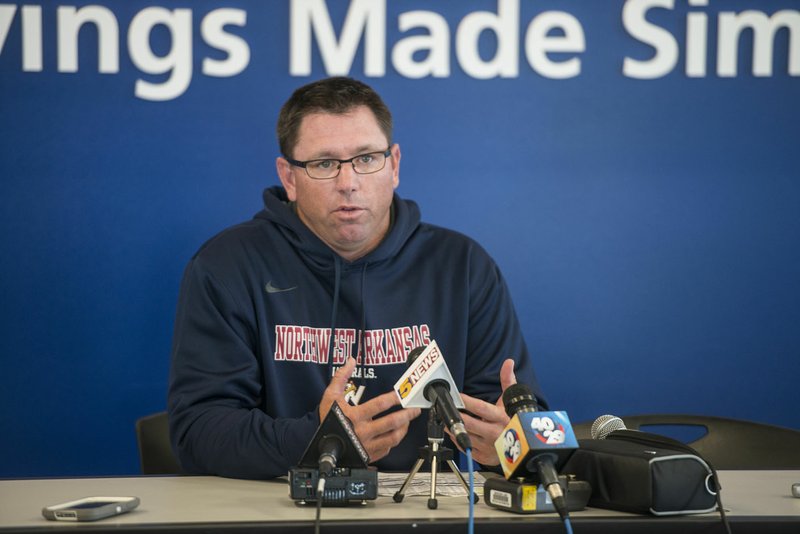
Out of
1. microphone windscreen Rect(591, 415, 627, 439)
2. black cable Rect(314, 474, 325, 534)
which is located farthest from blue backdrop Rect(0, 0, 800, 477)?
black cable Rect(314, 474, 325, 534)

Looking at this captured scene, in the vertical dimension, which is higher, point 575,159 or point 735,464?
point 575,159

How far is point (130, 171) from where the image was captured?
336 cm

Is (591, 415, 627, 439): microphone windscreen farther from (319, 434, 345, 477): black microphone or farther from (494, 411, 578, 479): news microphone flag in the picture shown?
(319, 434, 345, 477): black microphone

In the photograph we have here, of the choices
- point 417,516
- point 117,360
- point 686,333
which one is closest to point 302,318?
point 417,516

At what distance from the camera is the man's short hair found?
8.21 ft

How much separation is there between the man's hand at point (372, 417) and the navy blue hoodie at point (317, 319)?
1.12ft

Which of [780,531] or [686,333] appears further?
[686,333]

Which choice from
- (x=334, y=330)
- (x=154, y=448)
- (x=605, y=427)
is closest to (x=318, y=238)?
(x=334, y=330)

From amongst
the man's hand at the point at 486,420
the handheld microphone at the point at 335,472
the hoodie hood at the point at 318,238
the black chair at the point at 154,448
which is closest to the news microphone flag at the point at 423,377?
the handheld microphone at the point at 335,472

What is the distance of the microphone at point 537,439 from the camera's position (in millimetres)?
1509

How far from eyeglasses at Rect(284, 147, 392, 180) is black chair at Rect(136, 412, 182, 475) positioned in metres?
0.84

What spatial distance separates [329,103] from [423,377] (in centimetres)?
108

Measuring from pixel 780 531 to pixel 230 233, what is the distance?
5.10 ft

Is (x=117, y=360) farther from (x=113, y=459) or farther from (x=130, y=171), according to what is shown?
(x=130, y=171)
